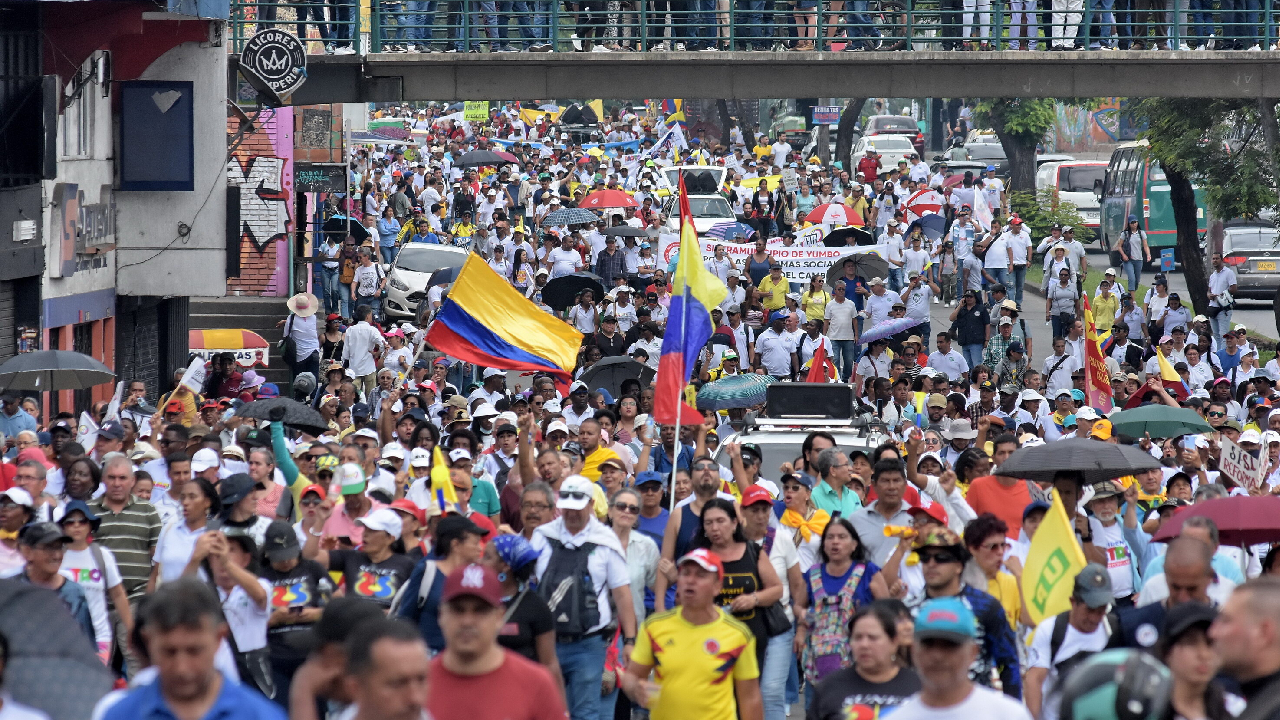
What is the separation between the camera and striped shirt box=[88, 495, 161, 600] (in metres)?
10.1

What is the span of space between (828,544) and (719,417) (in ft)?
27.9

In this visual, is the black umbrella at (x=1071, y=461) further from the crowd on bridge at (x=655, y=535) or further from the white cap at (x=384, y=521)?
the white cap at (x=384, y=521)

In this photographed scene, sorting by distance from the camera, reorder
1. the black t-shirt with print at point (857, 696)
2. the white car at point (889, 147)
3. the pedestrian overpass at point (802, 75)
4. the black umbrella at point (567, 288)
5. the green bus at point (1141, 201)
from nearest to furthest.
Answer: the black t-shirt with print at point (857, 696), the black umbrella at point (567, 288), the pedestrian overpass at point (802, 75), the green bus at point (1141, 201), the white car at point (889, 147)

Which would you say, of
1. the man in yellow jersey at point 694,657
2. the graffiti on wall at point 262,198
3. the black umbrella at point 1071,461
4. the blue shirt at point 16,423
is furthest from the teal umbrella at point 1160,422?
the graffiti on wall at point 262,198

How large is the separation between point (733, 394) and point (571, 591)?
8.12 m

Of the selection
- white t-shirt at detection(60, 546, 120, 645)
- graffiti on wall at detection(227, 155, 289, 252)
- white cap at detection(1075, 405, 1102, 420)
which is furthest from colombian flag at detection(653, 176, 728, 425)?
graffiti on wall at detection(227, 155, 289, 252)

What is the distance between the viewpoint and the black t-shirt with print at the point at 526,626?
816 centimetres

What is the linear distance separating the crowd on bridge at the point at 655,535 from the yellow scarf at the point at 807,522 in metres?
0.03

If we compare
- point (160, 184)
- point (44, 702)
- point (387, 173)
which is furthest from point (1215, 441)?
point (387, 173)

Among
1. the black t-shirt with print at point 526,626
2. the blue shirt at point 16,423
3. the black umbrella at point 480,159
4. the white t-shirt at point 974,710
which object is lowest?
the blue shirt at point 16,423

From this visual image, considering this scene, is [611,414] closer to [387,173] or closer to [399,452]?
[399,452]

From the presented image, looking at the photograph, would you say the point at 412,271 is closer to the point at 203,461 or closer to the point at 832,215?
the point at 832,215

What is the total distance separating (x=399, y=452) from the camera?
1283 centimetres

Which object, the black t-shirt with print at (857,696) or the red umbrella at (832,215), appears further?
the red umbrella at (832,215)
